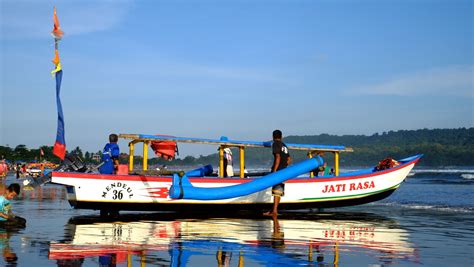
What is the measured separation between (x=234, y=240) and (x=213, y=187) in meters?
5.15

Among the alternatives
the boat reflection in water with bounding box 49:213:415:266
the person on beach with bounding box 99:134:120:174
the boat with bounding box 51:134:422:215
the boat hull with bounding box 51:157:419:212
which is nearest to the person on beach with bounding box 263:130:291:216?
the boat with bounding box 51:134:422:215

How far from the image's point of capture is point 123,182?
48.4 feet

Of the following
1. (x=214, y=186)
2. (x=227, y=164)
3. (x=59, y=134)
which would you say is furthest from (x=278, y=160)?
(x=59, y=134)

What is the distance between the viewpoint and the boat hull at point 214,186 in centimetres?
1442

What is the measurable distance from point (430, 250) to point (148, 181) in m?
7.83

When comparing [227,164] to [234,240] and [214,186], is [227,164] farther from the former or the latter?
[234,240]

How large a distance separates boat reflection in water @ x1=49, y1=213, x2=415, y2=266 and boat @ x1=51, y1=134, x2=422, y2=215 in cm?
62

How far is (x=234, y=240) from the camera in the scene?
34.1ft

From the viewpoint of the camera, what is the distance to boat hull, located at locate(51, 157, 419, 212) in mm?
14422

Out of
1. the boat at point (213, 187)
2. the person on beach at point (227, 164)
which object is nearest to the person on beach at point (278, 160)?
the boat at point (213, 187)

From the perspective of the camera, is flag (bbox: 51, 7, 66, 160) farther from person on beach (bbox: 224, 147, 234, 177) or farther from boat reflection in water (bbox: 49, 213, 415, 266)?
person on beach (bbox: 224, 147, 234, 177)

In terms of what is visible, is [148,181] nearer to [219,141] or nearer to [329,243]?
[219,141]

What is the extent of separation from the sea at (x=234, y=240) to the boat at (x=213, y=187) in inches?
17.6

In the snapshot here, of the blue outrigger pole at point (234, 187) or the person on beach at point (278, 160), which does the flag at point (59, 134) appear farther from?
the person on beach at point (278, 160)
